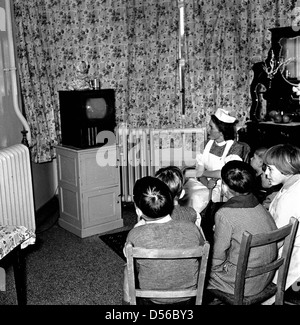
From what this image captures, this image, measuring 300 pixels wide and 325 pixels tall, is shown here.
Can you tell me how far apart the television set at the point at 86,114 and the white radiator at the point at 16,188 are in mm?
510

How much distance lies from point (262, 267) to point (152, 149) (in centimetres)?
289

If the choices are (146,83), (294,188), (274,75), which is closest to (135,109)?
(146,83)

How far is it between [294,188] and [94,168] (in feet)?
7.11

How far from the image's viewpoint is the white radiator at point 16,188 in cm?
343

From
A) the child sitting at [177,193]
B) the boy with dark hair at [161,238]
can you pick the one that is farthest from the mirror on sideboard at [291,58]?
the boy with dark hair at [161,238]

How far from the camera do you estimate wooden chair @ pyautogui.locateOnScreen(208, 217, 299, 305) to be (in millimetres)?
1925

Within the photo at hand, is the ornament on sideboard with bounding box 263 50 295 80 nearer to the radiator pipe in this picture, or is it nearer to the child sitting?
the child sitting

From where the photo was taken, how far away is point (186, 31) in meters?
4.74

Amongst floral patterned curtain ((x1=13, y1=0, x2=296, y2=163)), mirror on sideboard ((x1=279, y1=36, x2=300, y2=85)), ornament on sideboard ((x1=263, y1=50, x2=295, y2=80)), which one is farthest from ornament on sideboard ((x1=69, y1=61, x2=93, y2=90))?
mirror on sideboard ((x1=279, y1=36, x2=300, y2=85))

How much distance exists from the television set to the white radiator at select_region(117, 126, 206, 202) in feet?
2.39

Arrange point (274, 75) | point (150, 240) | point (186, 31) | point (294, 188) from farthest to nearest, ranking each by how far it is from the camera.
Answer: point (186, 31) → point (274, 75) → point (294, 188) → point (150, 240)

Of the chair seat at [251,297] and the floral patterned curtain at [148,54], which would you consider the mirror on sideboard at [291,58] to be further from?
the chair seat at [251,297]

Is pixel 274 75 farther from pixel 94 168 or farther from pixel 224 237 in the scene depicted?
pixel 224 237
